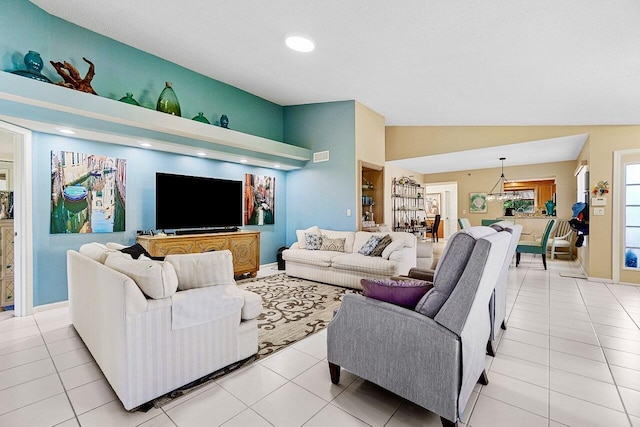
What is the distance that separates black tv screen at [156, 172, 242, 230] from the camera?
14.1 ft

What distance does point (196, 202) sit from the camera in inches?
185

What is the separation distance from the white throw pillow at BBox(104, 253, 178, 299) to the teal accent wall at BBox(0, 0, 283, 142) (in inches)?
117

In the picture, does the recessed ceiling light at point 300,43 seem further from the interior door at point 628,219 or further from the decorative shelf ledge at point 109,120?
the interior door at point 628,219

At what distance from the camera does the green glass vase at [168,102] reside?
157 inches

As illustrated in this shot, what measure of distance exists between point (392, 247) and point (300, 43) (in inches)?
117

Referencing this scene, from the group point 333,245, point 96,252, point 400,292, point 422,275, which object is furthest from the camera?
point 333,245

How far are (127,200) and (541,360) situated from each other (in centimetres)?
510

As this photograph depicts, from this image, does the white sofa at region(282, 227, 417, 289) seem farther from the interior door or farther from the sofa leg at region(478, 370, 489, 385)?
the interior door

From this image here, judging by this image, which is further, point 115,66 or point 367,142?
point 367,142

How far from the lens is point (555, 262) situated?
682 cm

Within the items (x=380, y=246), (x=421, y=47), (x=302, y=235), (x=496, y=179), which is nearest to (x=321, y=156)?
(x=302, y=235)

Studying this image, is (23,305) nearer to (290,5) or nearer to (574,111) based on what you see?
(290,5)

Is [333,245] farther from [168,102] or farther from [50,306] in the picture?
[50,306]

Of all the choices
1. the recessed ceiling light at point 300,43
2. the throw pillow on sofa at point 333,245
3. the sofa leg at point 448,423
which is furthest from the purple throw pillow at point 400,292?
the throw pillow on sofa at point 333,245
